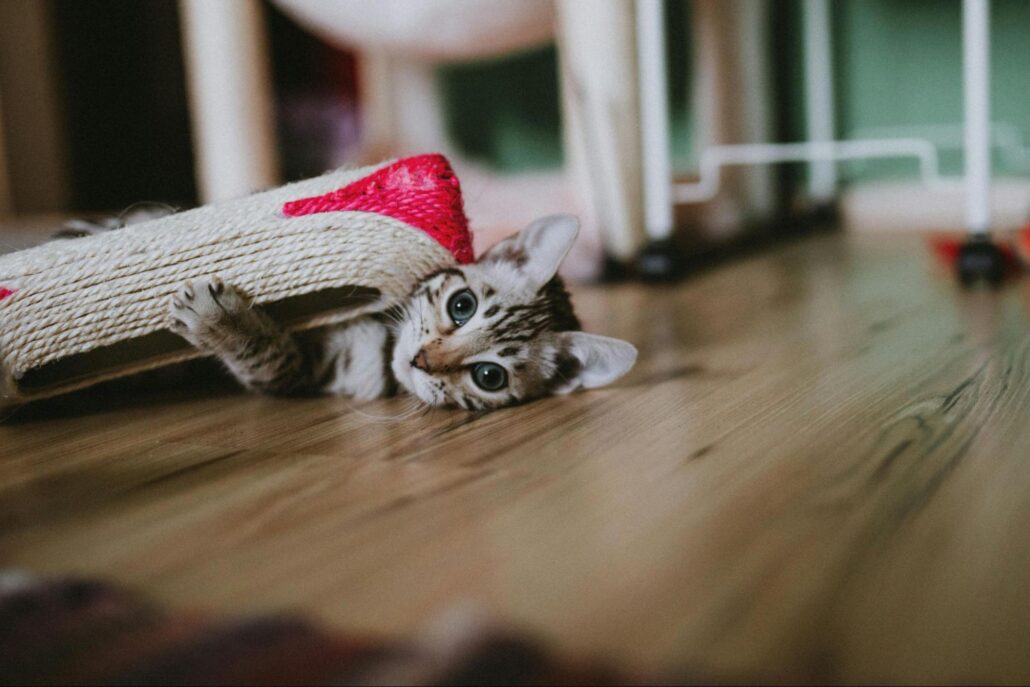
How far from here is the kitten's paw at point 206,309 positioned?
1.00m

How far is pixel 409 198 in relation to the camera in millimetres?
1054

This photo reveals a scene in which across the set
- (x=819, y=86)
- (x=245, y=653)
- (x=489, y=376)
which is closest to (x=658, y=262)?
(x=489, y=376)

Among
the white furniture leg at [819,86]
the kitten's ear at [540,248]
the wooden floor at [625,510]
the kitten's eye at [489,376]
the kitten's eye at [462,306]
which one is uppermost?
the white furniture leg at [819,86]

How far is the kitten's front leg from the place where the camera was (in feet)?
3.28

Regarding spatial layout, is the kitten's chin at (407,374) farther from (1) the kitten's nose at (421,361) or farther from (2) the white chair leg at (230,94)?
(2) the white chair leg at (230,94)

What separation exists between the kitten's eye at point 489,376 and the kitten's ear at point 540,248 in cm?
13

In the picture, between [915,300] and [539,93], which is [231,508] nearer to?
[915,300]

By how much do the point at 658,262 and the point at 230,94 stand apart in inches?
47.6

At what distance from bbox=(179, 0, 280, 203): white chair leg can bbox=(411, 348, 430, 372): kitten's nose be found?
1.43m

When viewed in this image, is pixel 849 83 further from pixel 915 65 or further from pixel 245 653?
pixel 245 653

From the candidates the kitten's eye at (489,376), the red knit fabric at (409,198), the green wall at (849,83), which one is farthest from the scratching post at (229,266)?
the green wall at (849,83)

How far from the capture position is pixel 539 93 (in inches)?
130

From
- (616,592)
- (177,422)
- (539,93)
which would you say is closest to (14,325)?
(177,422)

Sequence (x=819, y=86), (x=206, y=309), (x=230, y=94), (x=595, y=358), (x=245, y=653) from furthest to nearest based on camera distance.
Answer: (x=819, y=86) < (x=230, y=94) < (x=595, y=358) < (x=206, y=309) < (x=245, y=653)
